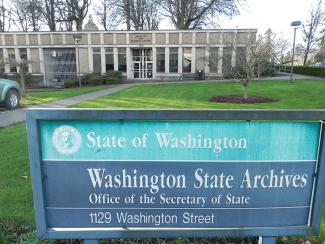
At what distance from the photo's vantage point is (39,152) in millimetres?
2080

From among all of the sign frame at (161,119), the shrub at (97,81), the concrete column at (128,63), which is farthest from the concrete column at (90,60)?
the sign frame at (161,119)

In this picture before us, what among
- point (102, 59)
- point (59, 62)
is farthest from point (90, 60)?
point (59, 62)

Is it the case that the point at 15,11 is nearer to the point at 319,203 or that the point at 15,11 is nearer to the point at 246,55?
the point at 246,55

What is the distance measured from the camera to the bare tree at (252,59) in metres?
15.3

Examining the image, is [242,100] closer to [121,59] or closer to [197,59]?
[197,59]

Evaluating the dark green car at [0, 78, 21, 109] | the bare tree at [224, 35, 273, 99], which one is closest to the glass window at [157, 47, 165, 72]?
the bare tree at [224, 35, 273, 99]

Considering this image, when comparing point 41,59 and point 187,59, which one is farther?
point 41,59

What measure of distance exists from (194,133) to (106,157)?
2.12 ft

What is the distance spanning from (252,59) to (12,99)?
38.0 ft

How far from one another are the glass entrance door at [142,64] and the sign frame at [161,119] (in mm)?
37718

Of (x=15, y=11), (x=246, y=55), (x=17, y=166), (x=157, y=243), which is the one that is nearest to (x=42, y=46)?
(x=15, y=11)

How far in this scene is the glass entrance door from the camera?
39.1 meters

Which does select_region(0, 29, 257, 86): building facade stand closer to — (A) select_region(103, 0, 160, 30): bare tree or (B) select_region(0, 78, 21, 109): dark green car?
(A) select_region(103, 0, 160, 30): bare tree

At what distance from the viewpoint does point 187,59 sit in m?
38.1
